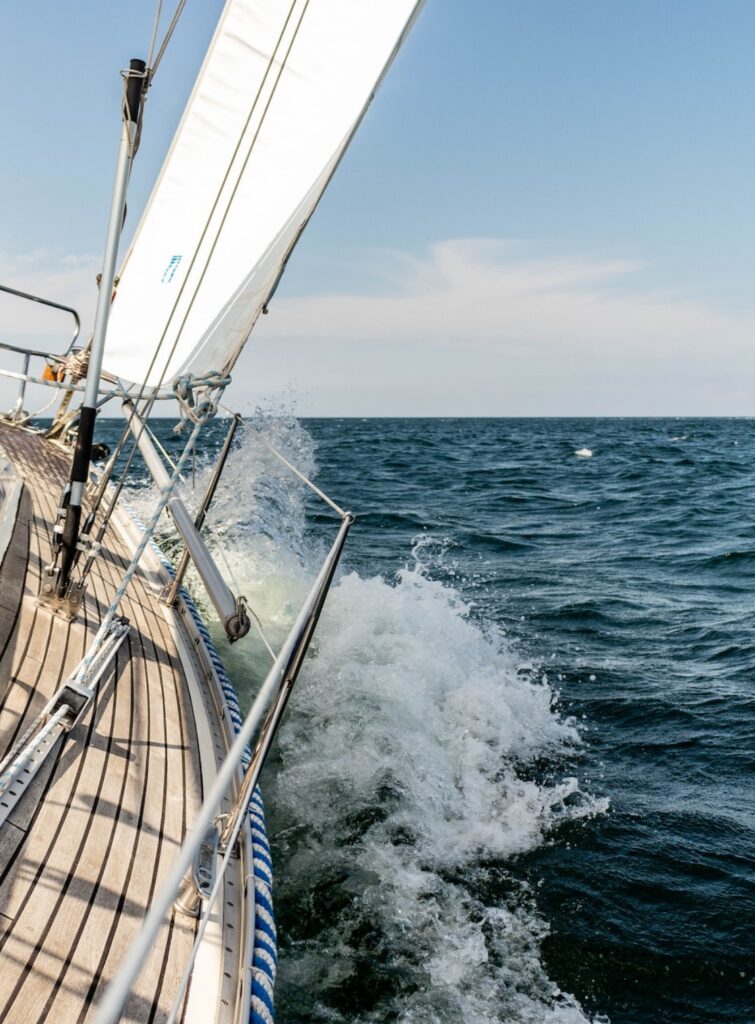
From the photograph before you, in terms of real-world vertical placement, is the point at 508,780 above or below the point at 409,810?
above

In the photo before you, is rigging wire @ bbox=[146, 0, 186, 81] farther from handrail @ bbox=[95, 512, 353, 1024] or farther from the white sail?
handrail @ bbox=[95, 512, 353, 1024]

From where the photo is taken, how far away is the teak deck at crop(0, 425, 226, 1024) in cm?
193

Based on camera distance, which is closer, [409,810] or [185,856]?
[185,856]

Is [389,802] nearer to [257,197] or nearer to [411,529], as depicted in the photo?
[257,197]

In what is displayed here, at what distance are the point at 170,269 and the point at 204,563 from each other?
171cm

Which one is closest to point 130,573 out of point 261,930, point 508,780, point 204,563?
point 204,563

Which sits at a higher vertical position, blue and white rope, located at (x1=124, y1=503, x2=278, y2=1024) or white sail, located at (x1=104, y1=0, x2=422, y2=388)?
white sail, located at (x1=104, y1=0, x2=422, y2=388)

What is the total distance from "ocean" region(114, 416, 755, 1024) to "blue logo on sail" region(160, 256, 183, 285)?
1385 mm

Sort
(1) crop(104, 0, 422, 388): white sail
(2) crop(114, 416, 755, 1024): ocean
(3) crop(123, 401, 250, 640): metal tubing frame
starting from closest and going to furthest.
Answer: (3) crop(123, 401, 250, 640): metal tubing frame → (1) crop(104, 0, 422, 388): white sail → (2) crop(114, 416, 755, 1024): ocean

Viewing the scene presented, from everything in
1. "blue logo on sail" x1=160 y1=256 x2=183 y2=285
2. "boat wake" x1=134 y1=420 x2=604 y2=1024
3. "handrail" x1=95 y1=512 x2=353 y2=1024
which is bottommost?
"boat wake" x1=134 y1=420 x2=604 y2=1024

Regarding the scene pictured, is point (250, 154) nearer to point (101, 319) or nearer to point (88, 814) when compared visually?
point (101, 319)

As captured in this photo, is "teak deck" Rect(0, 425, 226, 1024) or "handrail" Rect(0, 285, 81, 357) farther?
"handrail" Rect(0, 285, 81, 357)

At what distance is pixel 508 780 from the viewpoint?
15.6ft

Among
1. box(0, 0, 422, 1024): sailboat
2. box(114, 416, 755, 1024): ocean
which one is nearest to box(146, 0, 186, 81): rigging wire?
box(0, 0, 422, 1024): sailboat
